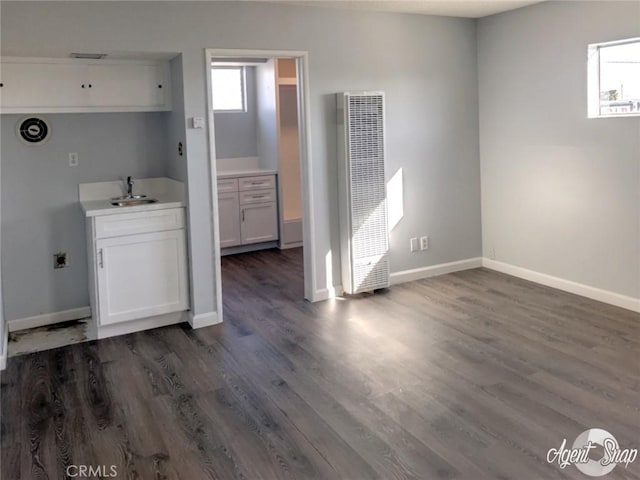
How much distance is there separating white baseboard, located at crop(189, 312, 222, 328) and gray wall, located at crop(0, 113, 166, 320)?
3.02 ft

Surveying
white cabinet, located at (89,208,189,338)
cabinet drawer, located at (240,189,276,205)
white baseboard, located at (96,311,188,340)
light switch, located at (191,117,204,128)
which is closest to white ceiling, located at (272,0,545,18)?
light switch, located at (191,117,204,128)

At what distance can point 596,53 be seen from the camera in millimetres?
4395

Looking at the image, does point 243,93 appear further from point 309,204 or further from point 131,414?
point 131,414

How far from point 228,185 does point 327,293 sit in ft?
7.56

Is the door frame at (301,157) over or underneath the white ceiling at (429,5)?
underneath

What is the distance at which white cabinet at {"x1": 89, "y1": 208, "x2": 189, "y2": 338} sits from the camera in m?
4.04

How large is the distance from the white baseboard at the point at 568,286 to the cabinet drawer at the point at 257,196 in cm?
257

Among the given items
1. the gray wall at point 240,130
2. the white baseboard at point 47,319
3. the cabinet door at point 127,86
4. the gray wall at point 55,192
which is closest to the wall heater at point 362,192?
the cabinet door at point 127,86

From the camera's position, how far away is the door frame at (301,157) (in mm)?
4246

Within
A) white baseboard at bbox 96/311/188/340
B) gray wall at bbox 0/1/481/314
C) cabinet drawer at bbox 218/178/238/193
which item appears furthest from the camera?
cabinet drawer at bbox 218/178/238/193

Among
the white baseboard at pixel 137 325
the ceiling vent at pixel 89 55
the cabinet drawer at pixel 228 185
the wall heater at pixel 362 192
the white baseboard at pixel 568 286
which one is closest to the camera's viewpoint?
the ceiling vent at pixel 89 55

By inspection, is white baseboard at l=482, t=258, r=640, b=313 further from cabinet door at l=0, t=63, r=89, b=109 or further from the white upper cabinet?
cabinet door at l=0, t=63, r=89, b=109

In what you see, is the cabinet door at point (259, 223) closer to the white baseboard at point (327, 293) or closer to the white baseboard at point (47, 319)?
the white baseboard at point (327, 293)

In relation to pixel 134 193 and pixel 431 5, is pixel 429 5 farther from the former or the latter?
pixel 134 193
